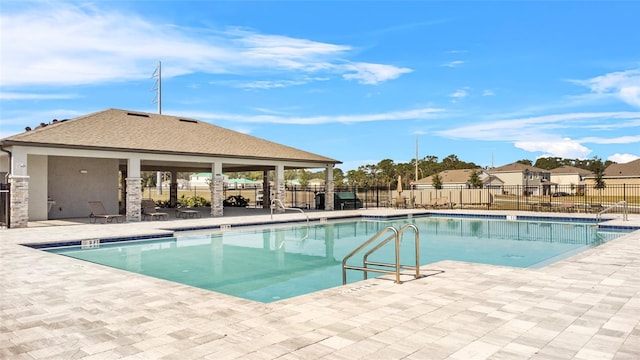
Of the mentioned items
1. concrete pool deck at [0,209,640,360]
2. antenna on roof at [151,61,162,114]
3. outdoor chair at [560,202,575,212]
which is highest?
antenna on roof at [151,61,162,114]

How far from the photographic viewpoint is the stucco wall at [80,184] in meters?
19.0

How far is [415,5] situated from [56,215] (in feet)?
57.6

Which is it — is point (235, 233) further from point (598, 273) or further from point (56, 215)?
point (598, 273)

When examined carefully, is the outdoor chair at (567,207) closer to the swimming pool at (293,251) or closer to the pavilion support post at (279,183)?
the swimming pool at (293,251)

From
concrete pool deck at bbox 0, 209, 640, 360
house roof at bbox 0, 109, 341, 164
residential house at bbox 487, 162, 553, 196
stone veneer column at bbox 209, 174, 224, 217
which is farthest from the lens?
residential house at bbox 487, 162, 553, 196

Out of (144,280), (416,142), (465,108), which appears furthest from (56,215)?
(416,142)

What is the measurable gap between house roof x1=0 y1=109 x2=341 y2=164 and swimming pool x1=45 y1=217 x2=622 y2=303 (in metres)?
5.46

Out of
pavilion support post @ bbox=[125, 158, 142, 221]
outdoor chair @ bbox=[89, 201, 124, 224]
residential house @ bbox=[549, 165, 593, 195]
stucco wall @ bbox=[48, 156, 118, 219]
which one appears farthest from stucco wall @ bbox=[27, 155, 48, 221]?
residential house @ bbox=[549, 165, 593, 195]

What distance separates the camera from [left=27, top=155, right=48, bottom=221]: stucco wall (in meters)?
17.3

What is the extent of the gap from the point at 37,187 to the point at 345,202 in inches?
637

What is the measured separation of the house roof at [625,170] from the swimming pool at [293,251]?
37.1 m

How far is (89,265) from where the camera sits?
27.5 feet

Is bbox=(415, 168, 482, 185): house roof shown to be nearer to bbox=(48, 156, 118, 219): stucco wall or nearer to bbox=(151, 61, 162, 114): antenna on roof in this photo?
bbox=(151, 61, 162, 114): antenna on roof

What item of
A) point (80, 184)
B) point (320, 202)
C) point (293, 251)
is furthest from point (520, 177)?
point (80, 184)
